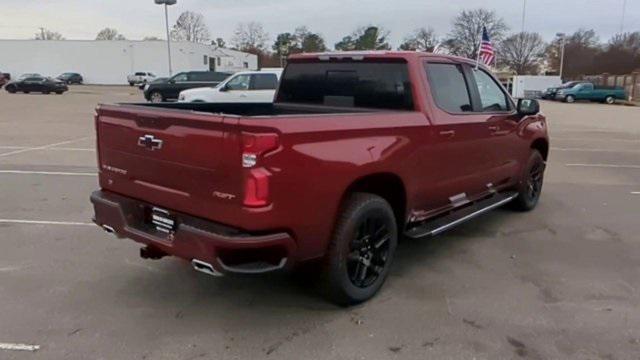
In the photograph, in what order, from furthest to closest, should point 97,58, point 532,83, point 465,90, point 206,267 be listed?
point 97,58 → point 532,83 → point 465,90 → point 206,267

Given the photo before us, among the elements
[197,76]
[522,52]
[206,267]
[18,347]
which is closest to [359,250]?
[206,267]

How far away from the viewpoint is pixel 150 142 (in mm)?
3621

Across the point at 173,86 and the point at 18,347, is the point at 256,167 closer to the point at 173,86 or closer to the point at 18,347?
the point at 18,347

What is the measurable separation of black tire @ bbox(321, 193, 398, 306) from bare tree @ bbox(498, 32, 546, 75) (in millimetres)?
82312

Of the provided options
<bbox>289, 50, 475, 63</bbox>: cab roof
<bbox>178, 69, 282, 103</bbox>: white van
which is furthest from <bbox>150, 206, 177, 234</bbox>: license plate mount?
<bbox>178, 69, 282, 103</bbox>: white van

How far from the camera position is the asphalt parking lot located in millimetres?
3477

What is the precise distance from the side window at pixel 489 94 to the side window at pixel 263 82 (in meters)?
13.8

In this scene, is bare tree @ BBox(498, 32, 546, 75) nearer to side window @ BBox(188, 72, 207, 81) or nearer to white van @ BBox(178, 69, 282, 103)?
side window @ BBox(188, 72, 207, 81)

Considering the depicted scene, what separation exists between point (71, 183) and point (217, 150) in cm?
617

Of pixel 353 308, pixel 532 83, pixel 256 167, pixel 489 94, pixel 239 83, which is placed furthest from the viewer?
pixel 532 83

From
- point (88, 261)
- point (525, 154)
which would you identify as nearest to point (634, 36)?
point (525, 154)

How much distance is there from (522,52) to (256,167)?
280 feet

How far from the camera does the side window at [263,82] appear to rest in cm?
1912

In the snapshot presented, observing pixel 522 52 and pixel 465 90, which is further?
pixel 522 52
